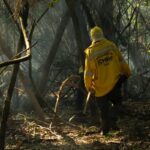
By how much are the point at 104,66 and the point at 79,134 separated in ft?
4.48

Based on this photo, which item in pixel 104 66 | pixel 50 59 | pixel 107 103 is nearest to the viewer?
pixel 104 66

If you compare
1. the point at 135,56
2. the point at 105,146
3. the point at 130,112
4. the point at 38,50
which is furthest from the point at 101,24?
the point at 38,50

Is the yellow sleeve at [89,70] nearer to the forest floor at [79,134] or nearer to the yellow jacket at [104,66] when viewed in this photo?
the yellow jacket at [104,66]

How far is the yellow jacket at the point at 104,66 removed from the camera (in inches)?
264

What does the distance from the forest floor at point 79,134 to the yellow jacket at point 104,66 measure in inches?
31.7

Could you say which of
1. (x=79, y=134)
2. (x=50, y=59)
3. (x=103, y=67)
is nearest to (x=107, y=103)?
(x=103, y=67)

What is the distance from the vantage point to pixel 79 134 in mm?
7398

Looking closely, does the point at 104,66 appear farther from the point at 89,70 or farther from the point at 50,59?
the point at 50,59

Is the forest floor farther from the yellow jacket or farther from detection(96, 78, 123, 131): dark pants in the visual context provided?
the yellow jacket

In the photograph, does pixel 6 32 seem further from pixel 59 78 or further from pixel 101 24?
pixel 101 24

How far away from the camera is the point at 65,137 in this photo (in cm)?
716

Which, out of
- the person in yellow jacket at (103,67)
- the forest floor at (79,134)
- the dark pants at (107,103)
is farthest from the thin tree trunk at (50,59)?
the person in yellow jacket at (103,67)

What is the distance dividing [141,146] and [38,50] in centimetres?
1123

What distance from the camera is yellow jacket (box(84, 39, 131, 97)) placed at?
6715mm
